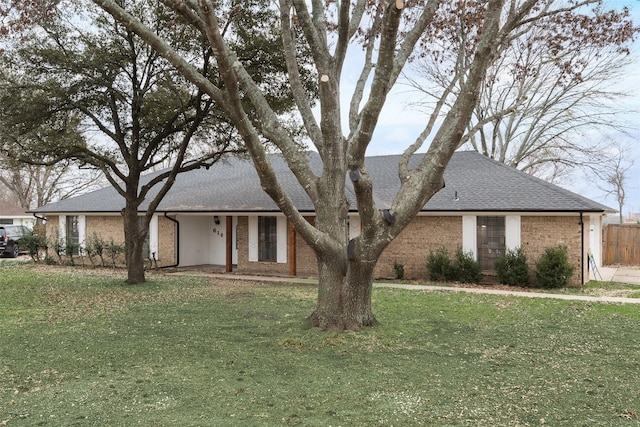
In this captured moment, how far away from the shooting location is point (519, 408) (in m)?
4.77

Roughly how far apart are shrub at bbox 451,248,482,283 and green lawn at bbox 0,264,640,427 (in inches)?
132

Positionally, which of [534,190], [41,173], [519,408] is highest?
[41,173]

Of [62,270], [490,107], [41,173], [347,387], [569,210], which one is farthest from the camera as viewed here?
[41,173]

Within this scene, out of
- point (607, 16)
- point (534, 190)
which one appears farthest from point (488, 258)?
point (607, 16)

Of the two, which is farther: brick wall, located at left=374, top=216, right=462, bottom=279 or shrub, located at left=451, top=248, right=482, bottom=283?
brick wall, located at left=374, top=216, right=462, bottom=279

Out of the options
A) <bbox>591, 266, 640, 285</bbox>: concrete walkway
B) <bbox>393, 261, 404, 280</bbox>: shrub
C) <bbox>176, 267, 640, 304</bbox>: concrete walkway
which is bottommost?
<bbox>591, 266, 640, 285</bbox>: concrete walkway

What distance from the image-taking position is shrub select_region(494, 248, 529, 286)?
13750 millimetres

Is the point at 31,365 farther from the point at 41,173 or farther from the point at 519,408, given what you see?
the point at 41,173

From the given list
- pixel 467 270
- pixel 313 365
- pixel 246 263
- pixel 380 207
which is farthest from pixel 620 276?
pixel 313 365

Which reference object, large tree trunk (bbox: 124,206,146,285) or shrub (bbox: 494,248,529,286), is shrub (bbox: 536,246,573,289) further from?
large tree trunk (bbox: 124,206,146,285)

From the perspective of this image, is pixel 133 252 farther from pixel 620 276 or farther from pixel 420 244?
pixel 620 276

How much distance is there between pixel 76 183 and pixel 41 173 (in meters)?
2.74

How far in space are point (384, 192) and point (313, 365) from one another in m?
10.9

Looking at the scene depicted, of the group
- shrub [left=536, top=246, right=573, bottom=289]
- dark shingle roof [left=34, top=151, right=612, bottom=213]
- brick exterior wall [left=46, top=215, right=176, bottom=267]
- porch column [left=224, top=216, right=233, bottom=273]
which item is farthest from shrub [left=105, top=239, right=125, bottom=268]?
shrub [left=536, top=246, right=573, bottom=289]
